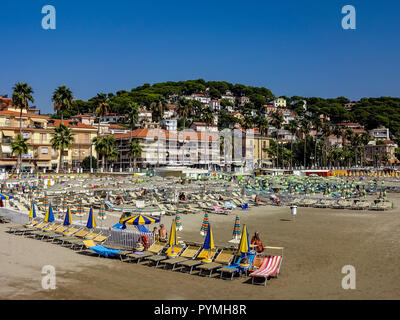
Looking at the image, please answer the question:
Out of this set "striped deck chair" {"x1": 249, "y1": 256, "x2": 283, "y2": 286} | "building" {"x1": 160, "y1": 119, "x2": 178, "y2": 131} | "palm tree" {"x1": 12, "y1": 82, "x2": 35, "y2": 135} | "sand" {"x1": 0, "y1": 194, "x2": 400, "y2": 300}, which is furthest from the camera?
"building" {"x1": 160, "y1": 119, "x2": 178, "y2": 131}

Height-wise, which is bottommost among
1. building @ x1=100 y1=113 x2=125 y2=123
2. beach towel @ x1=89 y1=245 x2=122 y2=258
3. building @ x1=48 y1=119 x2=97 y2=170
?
beach towel @ x1=89 y1=245 x2=122 y2=258

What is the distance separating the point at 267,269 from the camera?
12055 mm

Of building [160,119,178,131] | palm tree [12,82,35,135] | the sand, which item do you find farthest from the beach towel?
building [160,119,178,131]

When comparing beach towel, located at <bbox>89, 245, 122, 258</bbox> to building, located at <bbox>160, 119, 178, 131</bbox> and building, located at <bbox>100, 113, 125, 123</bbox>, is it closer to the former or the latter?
building, located at <bbox>160, 119, 178, 131</bbox>

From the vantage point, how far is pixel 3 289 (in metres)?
10.5

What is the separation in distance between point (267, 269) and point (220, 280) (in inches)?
57.0

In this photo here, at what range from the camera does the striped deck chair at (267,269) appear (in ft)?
37.9

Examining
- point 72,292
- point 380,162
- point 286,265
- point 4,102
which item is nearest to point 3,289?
point 72,292

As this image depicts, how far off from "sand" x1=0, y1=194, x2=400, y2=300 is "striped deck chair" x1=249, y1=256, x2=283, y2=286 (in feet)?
0.84

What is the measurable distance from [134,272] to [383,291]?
7.17 metres

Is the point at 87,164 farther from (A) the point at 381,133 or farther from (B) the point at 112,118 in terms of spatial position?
(A) the point at 381,133

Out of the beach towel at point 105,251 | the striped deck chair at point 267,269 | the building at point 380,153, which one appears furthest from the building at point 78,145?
the building at point 380,153

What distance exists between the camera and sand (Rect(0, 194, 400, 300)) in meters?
10.5

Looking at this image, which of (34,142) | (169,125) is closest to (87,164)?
(34,142)
